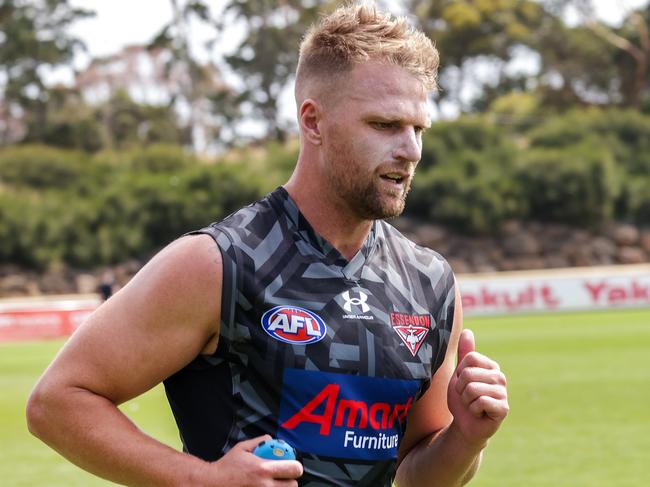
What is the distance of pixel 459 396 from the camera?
336 centimetres

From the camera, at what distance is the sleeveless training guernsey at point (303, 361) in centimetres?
309

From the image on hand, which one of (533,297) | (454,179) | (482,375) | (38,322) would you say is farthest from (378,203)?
(454,179)

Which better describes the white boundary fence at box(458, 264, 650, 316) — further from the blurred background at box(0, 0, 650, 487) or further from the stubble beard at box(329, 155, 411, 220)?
the stubble beard at box(329, 155, 411, 220)

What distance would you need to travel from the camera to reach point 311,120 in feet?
10.9

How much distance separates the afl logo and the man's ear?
1.73ft

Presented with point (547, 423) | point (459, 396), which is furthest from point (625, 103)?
point (459, 396)

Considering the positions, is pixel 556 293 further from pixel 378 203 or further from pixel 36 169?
pixel 378 203

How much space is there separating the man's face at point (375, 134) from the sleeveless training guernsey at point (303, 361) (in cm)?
21

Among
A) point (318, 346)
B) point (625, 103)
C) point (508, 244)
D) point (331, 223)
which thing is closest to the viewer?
point (318, 346)

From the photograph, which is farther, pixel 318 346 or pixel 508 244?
pixel 508 244

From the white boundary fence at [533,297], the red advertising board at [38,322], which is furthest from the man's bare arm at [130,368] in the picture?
the white boundary fence at [533,297]

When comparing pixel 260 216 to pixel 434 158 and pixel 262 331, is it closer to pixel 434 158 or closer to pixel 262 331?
pixel 262 331

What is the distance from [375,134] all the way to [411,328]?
58 cm

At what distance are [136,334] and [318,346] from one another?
0.50 m
